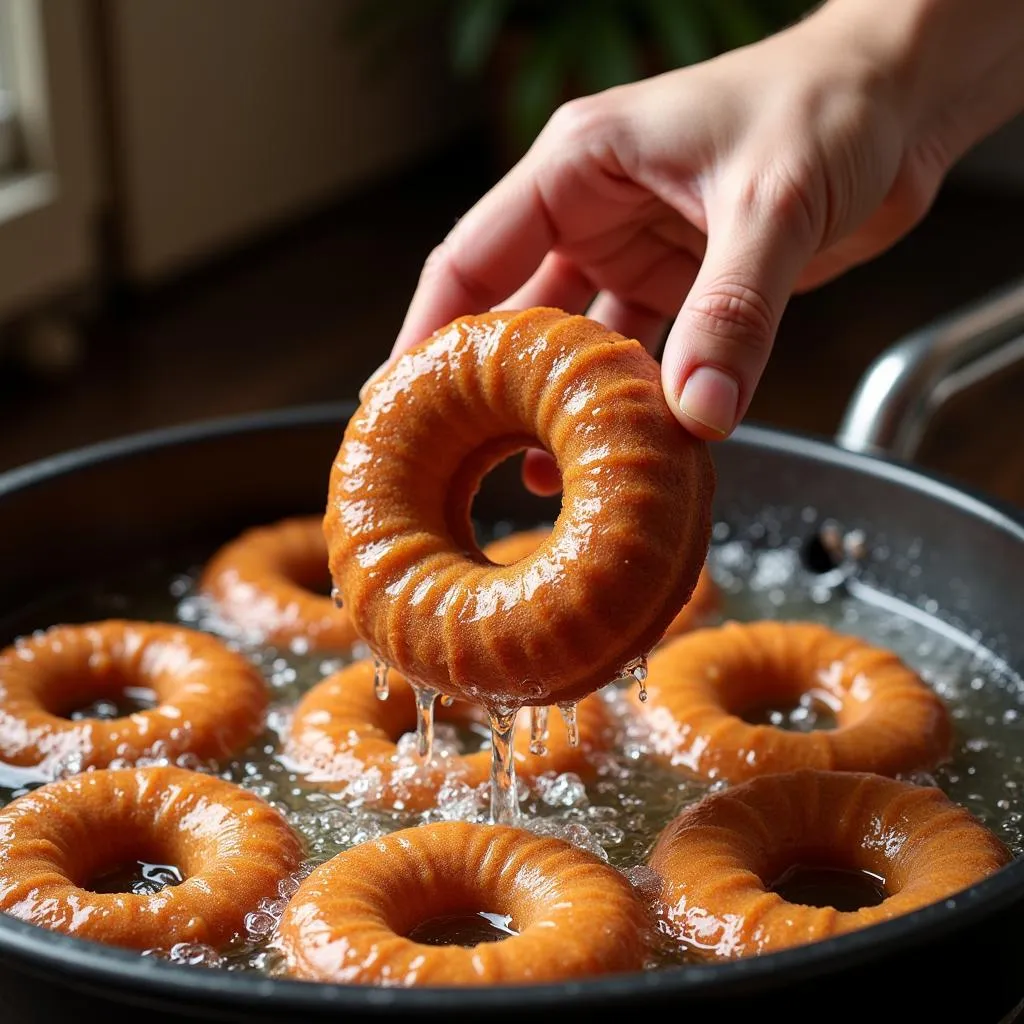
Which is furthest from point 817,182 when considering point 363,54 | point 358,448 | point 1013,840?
point 363,54

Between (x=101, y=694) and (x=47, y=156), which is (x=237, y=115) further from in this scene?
A: (x=101, y=694)

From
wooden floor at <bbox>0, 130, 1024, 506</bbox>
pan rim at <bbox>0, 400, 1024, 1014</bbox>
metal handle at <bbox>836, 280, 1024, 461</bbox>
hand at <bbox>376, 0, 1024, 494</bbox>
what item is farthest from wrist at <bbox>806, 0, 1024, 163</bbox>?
wooden floor at <bbox>0, 130, 1024, 506</bbox>

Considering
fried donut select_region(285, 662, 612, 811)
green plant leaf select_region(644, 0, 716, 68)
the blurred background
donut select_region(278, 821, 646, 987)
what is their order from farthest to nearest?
green plant leaf select_region(644, 0, 716, 68), the blurred background, fried donut select_region(285, 662, 612, 811), donut select_region(278, 821, 646, 987)

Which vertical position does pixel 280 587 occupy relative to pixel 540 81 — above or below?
below

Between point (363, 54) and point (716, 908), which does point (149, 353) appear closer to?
point (363, 54)

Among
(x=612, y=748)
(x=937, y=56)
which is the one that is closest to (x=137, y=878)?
(x=612, y=748)

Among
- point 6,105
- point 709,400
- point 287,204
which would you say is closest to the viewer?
point 709,400

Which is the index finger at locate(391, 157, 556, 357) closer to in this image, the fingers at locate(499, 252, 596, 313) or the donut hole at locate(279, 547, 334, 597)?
the fingers at locate(499, 252, 596, 313)
